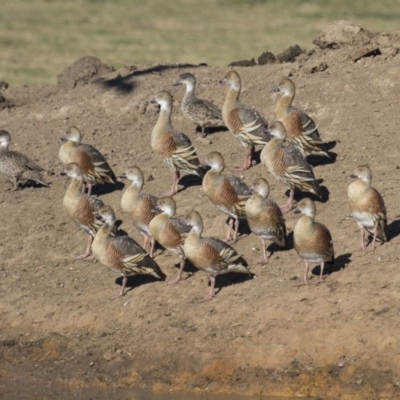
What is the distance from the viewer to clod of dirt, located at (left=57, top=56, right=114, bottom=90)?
71.7 feet

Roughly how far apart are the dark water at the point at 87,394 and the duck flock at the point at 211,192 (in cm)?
174

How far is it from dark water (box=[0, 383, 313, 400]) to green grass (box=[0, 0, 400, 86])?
1365cm

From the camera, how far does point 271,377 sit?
13.5m

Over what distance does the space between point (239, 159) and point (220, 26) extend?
1583 cm

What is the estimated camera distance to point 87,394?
13727mm

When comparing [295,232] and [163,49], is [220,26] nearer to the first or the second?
[163,49]

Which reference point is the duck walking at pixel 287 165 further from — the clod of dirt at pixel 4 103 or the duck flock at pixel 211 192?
the clod of dirt at pixel 4 103

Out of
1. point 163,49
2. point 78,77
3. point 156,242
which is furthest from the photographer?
point 163,49

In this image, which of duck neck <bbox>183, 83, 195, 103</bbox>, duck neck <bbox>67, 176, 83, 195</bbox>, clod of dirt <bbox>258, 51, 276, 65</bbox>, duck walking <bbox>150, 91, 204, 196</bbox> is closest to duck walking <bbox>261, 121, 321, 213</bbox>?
duck walking <bbox>150, 91, 204, 196</bbox>

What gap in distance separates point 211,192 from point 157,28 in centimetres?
1787

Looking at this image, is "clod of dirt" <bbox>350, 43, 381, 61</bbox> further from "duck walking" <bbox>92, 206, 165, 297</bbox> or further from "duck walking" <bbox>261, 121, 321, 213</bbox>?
"duck walking" <bbox>92, 206, 165, 297</bbox>

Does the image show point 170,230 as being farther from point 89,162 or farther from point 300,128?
point 300,128

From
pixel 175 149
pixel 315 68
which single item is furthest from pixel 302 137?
pixel 315 68

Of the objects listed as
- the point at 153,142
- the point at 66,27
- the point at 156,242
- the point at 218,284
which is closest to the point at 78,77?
the point at 153,142
